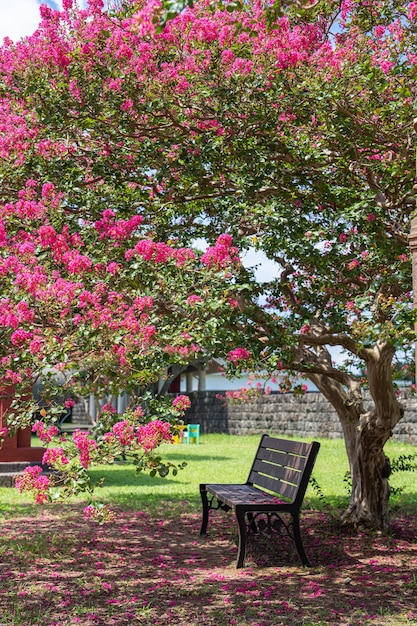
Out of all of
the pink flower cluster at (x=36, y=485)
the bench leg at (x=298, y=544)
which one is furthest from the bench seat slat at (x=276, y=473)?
the pink flower cluster at (x=36, y=485)

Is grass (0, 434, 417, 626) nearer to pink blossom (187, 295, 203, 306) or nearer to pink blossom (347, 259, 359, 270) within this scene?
pink blossom (187, 295, 203, 306)

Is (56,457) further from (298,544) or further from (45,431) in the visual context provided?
(298,544)

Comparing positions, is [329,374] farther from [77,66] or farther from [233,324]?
[77,66]

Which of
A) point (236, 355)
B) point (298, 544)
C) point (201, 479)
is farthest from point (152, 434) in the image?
point (201, 479)

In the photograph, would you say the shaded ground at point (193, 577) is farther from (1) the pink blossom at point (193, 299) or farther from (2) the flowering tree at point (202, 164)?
(1) the pink blossom at point (193, 299)

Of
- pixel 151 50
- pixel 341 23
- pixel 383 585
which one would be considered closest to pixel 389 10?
pixel 341 23

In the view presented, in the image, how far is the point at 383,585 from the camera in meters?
5.31

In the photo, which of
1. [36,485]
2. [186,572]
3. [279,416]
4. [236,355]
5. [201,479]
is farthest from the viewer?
[279,416]

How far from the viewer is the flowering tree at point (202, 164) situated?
5.26 meters

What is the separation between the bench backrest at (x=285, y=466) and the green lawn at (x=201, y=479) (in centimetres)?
186

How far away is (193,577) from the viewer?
5.53m

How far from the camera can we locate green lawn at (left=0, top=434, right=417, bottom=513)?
9703 mm

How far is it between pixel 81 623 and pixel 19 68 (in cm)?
457

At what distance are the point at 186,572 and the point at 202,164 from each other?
355cm
